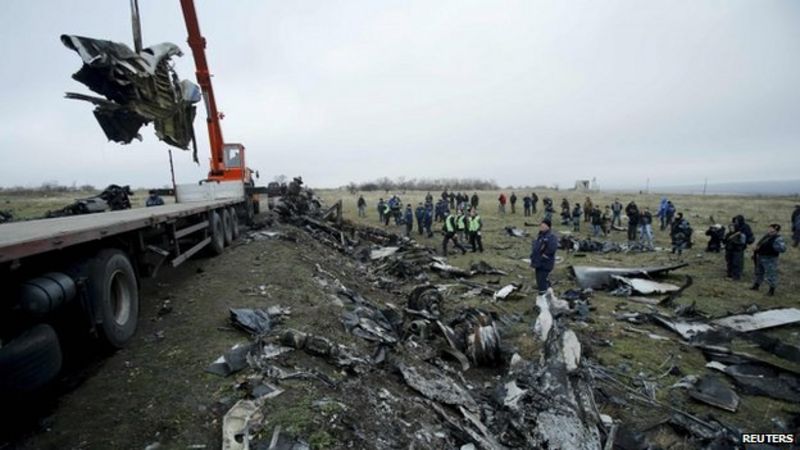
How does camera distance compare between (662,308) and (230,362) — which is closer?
(230,362)

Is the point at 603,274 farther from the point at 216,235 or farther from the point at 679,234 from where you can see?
the point at 216,235

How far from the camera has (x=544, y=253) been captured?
8.19 m

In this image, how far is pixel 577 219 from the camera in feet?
63.8

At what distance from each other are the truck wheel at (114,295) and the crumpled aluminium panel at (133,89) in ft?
12.1

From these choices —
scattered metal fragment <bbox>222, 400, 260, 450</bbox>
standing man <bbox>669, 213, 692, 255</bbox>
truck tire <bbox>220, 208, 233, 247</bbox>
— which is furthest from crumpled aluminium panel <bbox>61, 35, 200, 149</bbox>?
standing man <bbox>669, 213, 692, 255</bbox>

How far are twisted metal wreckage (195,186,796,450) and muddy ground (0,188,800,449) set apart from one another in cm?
4

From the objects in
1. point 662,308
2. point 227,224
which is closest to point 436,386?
point 662,308

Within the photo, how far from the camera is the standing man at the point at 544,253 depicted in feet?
26.6

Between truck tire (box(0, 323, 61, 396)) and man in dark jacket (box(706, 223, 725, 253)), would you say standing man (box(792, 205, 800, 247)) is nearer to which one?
man in dark jacket (box(706, 223, 725, 253))

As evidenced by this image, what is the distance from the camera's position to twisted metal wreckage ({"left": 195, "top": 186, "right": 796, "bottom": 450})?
3529 millimetres

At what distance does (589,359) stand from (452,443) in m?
3.37

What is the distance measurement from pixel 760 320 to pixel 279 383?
331 inches

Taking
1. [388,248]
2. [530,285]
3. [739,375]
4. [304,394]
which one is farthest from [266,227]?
[739,375]

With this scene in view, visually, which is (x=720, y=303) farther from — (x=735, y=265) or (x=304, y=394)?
(x=304, y=394)
